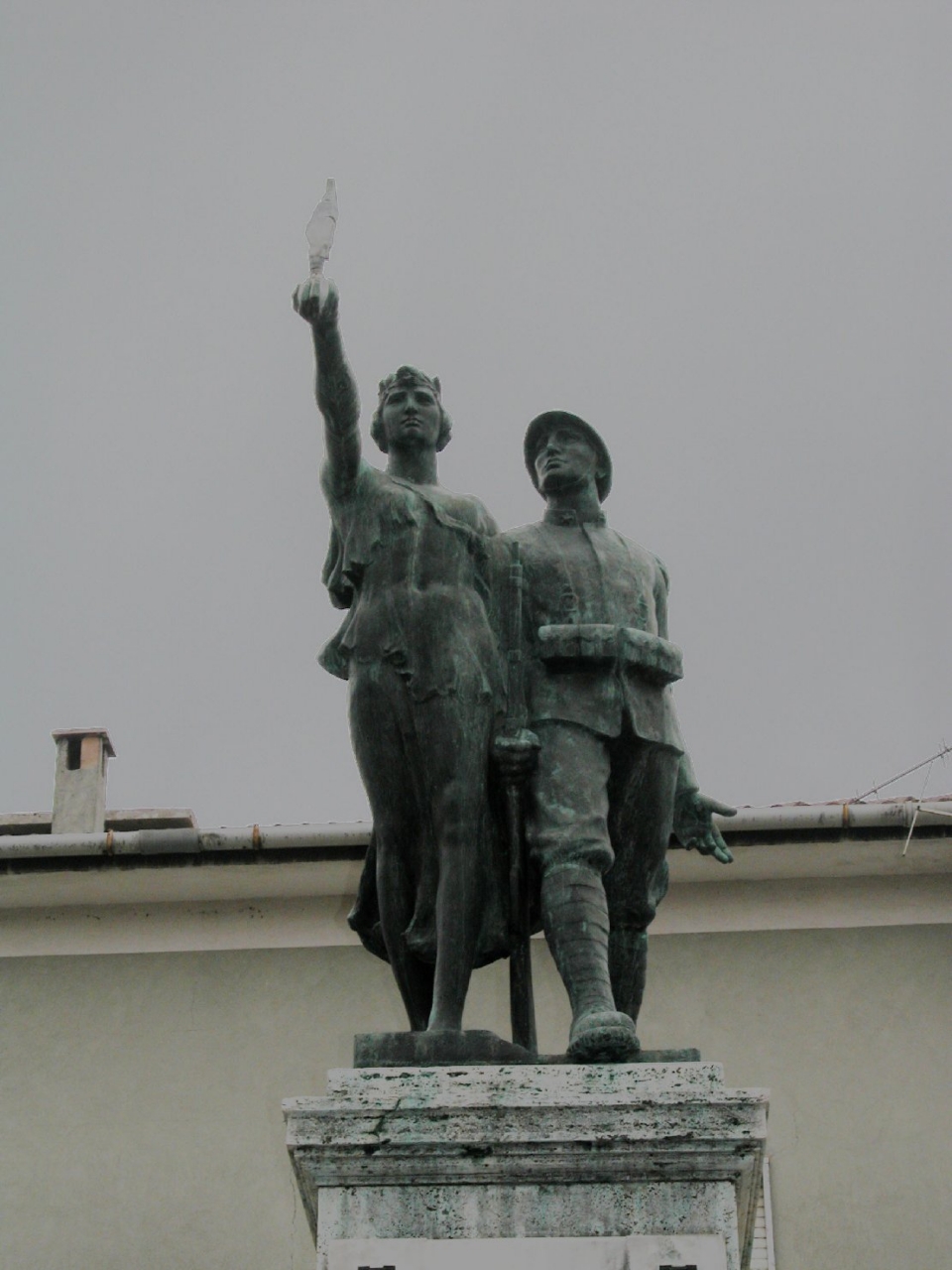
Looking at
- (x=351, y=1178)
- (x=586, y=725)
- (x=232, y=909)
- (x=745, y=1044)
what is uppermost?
(x=232, y=909)

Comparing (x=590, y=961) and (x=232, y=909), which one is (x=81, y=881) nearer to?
(x=232, y=909)

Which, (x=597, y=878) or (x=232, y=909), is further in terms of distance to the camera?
(x=232, y=909)

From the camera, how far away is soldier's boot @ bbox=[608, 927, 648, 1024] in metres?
7.94

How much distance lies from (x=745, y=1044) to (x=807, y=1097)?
54cm

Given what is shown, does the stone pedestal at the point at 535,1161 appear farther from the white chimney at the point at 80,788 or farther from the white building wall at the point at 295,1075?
the white chimney at the point at 80,788

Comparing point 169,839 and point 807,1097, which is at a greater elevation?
point 169,839

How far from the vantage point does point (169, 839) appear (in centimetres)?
1578

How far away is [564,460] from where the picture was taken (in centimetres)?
841

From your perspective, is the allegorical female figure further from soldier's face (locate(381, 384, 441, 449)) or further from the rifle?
soldier's face (locate(381, 384, 441, 449))

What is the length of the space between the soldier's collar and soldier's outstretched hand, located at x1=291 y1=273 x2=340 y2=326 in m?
1.15

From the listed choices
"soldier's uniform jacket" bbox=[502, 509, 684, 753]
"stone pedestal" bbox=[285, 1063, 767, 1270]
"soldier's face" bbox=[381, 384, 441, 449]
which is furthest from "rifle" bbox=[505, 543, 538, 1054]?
"soldier's face" bbox=[381, 384, 441, 449]

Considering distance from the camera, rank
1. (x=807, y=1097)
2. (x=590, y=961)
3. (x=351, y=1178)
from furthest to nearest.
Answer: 1. (x=807, y=1097)
2. (x=590, y=961)
3. (x=351, y=1178)

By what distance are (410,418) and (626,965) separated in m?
2.10

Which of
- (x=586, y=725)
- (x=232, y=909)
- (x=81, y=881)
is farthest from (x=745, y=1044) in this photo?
(x=586, y=725)
